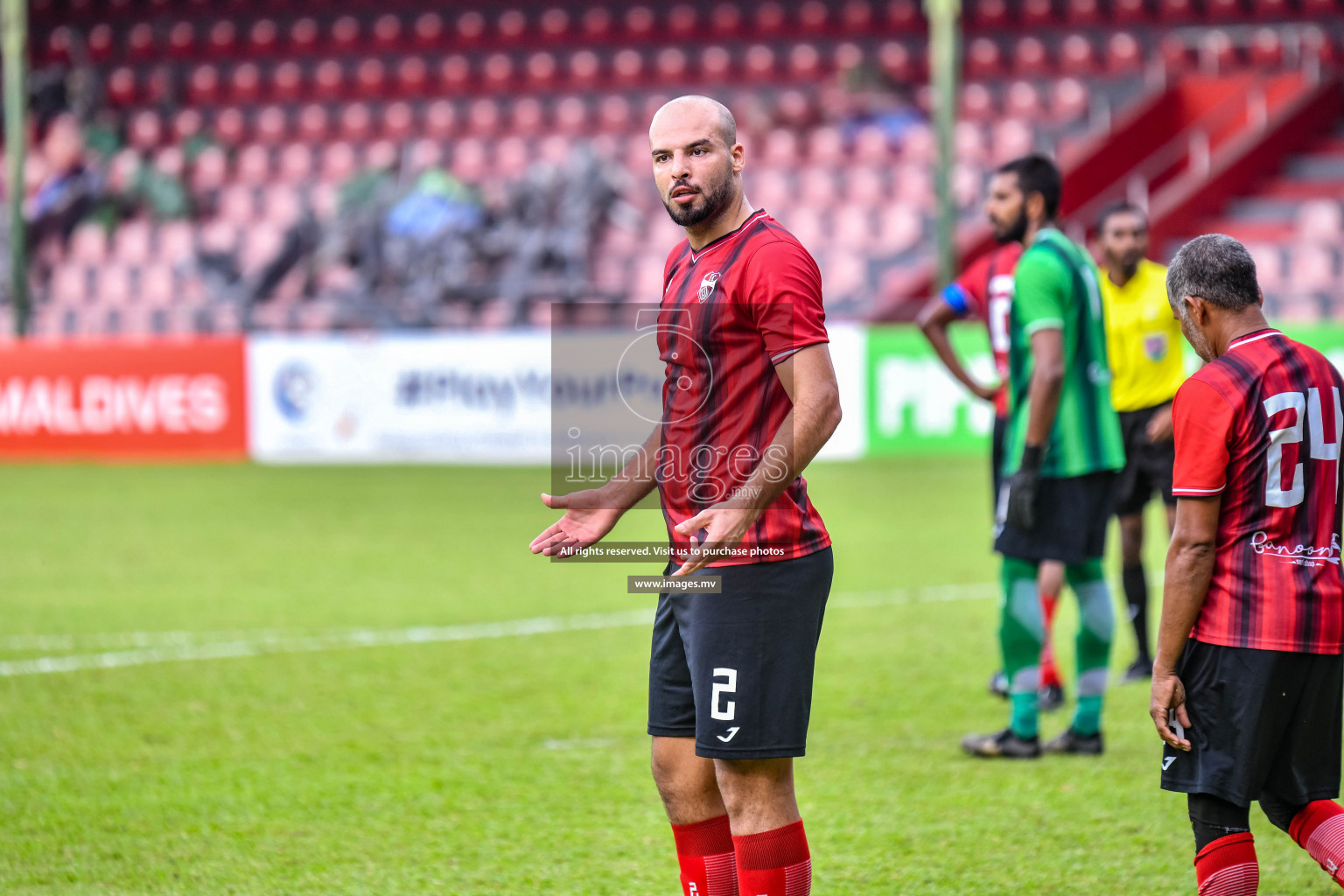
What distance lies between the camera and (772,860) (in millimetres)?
3254

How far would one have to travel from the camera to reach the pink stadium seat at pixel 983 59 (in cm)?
2439

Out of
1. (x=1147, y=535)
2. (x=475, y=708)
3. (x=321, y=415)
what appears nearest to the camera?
(x=475, y=708)

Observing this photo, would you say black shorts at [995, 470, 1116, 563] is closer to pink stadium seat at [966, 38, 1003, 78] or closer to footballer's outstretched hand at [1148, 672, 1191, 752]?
footballer's outstretched hand at [1148, 672, 1191, 752]

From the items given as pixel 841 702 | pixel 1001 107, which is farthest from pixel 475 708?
pixel 1001 107

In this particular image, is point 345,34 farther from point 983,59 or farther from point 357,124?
point 983,59

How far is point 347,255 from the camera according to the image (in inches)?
881

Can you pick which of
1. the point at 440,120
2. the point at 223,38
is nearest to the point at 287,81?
the point at 223,38

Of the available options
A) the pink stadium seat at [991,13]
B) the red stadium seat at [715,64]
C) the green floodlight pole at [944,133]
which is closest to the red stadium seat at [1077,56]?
the pink stadium seat at [991,13]

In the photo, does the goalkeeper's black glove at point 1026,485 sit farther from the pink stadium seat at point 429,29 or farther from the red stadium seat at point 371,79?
the pink stadium seat at point 429,29

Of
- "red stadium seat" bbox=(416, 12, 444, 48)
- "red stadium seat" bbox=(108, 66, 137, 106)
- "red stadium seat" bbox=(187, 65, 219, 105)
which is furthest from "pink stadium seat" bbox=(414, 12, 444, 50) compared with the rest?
"red stadium seat" bbox=(108, 66, 137, 106)

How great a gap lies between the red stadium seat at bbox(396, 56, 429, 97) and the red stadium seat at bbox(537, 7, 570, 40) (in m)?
2.12

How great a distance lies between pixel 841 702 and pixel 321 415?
36.7 feet

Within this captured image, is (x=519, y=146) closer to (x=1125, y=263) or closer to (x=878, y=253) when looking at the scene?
(x=878, y=253)

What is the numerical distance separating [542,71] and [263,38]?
17.7 ft
